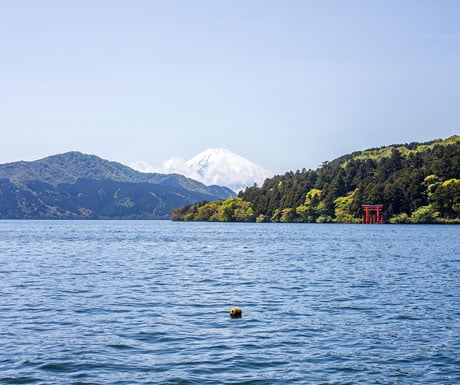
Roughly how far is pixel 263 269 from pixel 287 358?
124 ft

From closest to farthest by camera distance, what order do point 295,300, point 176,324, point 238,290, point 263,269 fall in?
1. point 176,324
2. point 295,300
3. point 238,290
4. point 263,269

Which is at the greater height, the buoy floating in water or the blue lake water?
the buoy floating in water

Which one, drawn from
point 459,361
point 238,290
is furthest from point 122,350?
point 238,290

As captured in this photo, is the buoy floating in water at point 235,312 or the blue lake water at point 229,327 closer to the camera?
the blue lake water at point 229,327

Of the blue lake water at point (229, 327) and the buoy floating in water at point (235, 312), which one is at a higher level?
the buoy floating in water at point (235, 312)

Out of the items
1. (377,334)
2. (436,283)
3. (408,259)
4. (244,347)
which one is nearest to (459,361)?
(377,334)

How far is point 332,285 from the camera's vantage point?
4894 cm

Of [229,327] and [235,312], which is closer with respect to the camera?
[229,327]

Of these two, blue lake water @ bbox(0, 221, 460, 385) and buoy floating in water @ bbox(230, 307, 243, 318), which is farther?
buoy floating in water @ bbox(230, 307, 243, 318)

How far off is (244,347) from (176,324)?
244 inches

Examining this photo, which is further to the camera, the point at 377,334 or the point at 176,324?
the point at 176,324

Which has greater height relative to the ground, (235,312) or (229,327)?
(235,312)

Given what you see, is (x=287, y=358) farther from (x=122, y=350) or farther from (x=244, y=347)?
(x=122, y=350)

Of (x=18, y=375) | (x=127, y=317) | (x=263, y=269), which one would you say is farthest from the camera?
(x=263, y=269)
